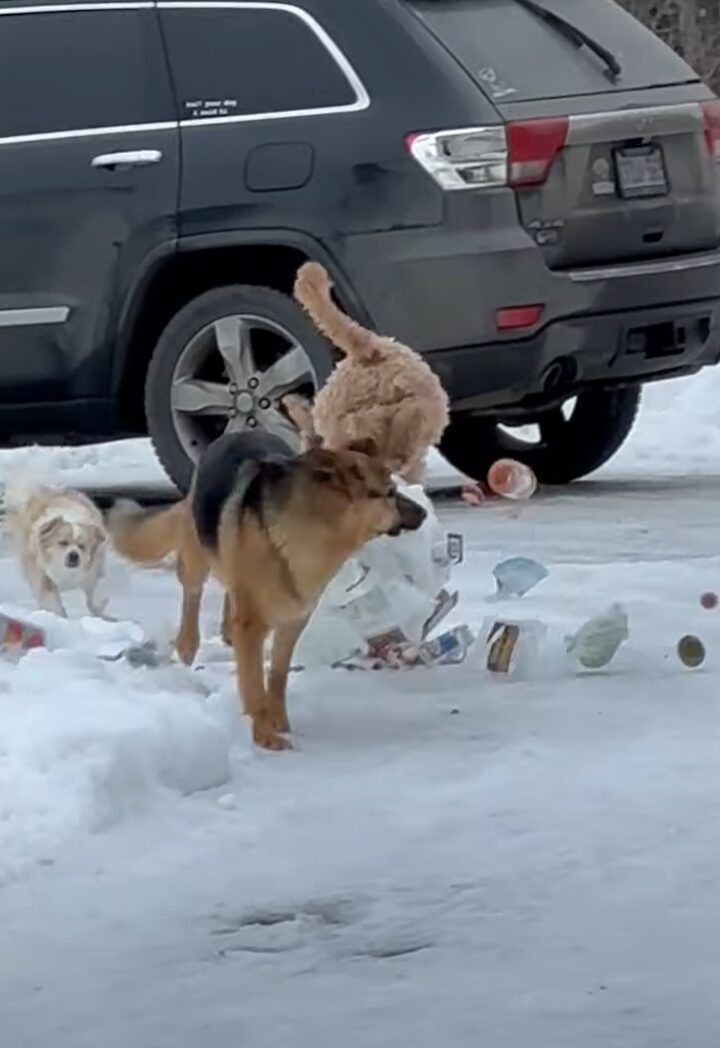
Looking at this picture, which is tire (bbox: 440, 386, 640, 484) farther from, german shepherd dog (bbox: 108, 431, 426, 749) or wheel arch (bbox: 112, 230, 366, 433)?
german shepherd dog (bbox: 108, 431, 426, 749)

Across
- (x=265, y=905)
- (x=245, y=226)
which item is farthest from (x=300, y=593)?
(x=245, y=226)

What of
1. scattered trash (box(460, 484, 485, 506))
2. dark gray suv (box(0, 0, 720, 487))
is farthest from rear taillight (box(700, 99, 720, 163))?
scattered trash (box(460, 484, 485, 506))

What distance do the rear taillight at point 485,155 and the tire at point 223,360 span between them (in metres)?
0.68

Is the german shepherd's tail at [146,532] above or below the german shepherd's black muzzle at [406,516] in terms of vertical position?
below

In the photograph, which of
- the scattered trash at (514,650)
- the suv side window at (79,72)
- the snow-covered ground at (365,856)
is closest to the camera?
the snow-covered ground at (365,856)

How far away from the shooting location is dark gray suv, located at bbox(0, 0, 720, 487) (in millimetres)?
9070

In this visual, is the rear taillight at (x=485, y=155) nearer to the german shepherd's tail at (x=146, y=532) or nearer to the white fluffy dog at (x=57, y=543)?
the white fluffy dog at (x=57, y=543)

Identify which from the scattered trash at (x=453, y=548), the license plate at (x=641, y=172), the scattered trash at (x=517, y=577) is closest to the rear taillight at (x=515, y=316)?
the license plate at (x=641, y=172)

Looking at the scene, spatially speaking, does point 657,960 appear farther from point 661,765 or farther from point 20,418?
point 20,418

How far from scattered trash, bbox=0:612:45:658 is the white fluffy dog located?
2.56 feet

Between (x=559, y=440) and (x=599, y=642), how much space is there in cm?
443

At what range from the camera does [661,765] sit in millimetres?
5406

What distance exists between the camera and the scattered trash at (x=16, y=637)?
247 inches

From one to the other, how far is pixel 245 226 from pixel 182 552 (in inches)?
105
